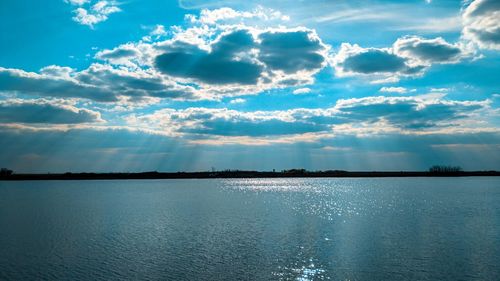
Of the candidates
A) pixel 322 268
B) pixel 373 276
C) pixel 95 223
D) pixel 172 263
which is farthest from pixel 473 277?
pixel 95 223

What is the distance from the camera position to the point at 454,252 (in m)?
31.8

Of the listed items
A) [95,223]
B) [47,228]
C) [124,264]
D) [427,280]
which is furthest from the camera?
[95,223]

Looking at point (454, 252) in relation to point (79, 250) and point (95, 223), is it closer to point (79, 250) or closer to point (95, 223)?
point (79, 250)

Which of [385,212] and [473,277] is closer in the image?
[473,277]

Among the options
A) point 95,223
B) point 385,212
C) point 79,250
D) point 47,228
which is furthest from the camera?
point 385,212

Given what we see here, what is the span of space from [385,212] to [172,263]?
4316 cm

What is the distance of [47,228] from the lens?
157 ft

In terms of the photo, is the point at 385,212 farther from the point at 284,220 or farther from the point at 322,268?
the point at 322,268

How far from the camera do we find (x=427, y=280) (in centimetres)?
2431

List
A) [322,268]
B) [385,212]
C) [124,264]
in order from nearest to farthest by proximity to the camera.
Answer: [322,268]
[124,264]
[385,212]

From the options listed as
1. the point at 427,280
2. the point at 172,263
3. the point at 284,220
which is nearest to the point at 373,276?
the point at 427,280

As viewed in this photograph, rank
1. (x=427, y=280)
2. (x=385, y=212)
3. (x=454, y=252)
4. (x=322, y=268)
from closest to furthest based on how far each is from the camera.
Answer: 1. (x=427, y=280)
2. (x=322, y=268)
3. (x=454, y=252)
4. (x=385, y=212)

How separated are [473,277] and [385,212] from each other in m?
38.5

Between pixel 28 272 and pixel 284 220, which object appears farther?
pixel 284 220
